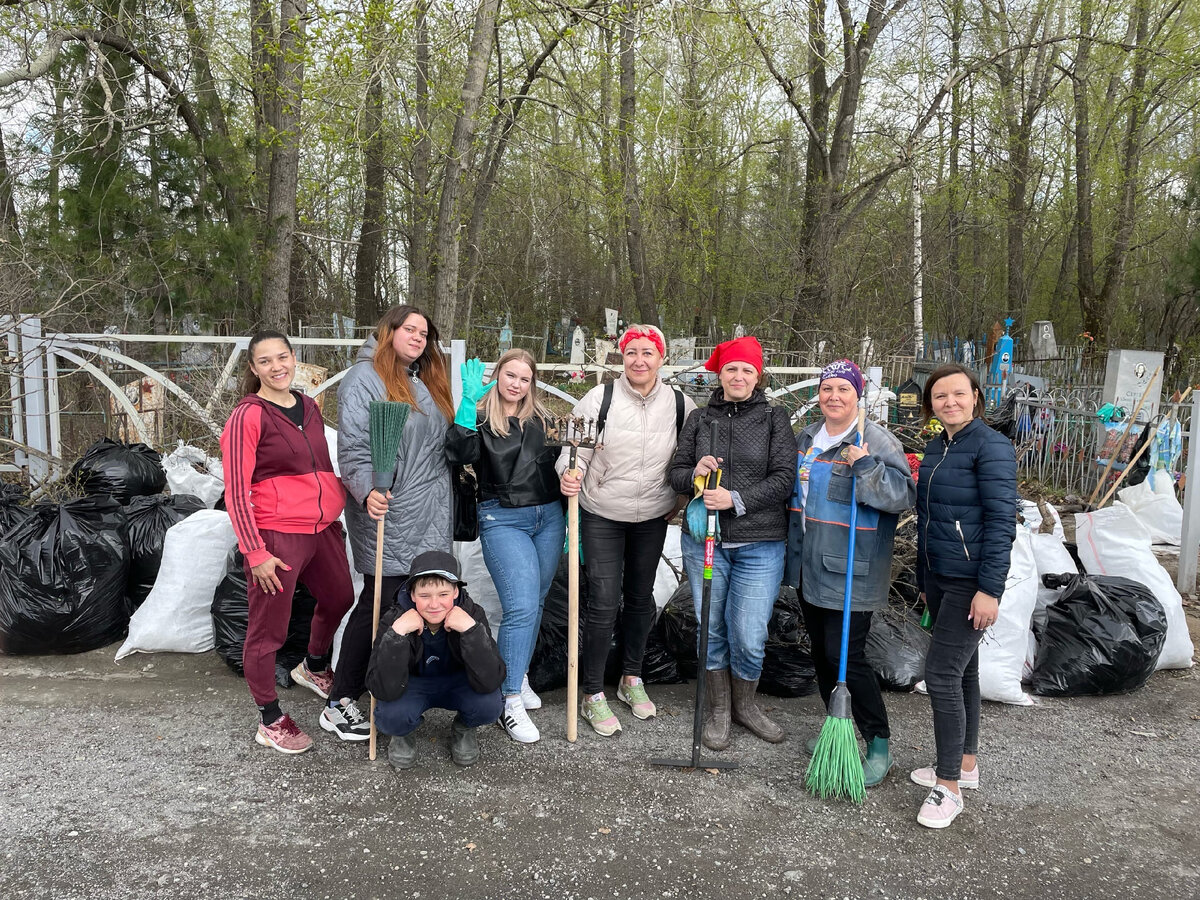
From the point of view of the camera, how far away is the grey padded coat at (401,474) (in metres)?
3.14

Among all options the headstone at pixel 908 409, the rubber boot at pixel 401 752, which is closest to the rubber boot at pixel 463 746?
the rubber boot at pixel 401 752

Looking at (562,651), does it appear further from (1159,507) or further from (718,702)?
(1159,507)

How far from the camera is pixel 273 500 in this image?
3.10 meters

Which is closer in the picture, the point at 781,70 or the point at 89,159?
the point at 89,159

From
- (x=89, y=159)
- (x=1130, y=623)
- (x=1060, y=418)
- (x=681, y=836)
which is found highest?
(x=89, y=159)

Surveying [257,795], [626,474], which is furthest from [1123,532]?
[257,795]

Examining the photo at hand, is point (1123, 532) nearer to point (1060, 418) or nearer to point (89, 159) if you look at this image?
point (1060, 418)

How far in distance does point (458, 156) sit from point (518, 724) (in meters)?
5.25

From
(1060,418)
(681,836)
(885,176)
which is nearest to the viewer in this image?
(681,836)

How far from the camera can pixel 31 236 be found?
8281 mm

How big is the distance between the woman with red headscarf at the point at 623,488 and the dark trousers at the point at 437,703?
53cm

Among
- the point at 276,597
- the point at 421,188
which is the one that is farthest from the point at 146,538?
the point at 421,188

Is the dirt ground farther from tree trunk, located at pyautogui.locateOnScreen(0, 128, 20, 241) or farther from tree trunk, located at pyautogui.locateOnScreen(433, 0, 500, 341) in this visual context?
tree trunk, located at pyautogui.locateOnScreen(0, 128, 20, 241)

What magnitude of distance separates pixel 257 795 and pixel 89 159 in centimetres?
811
